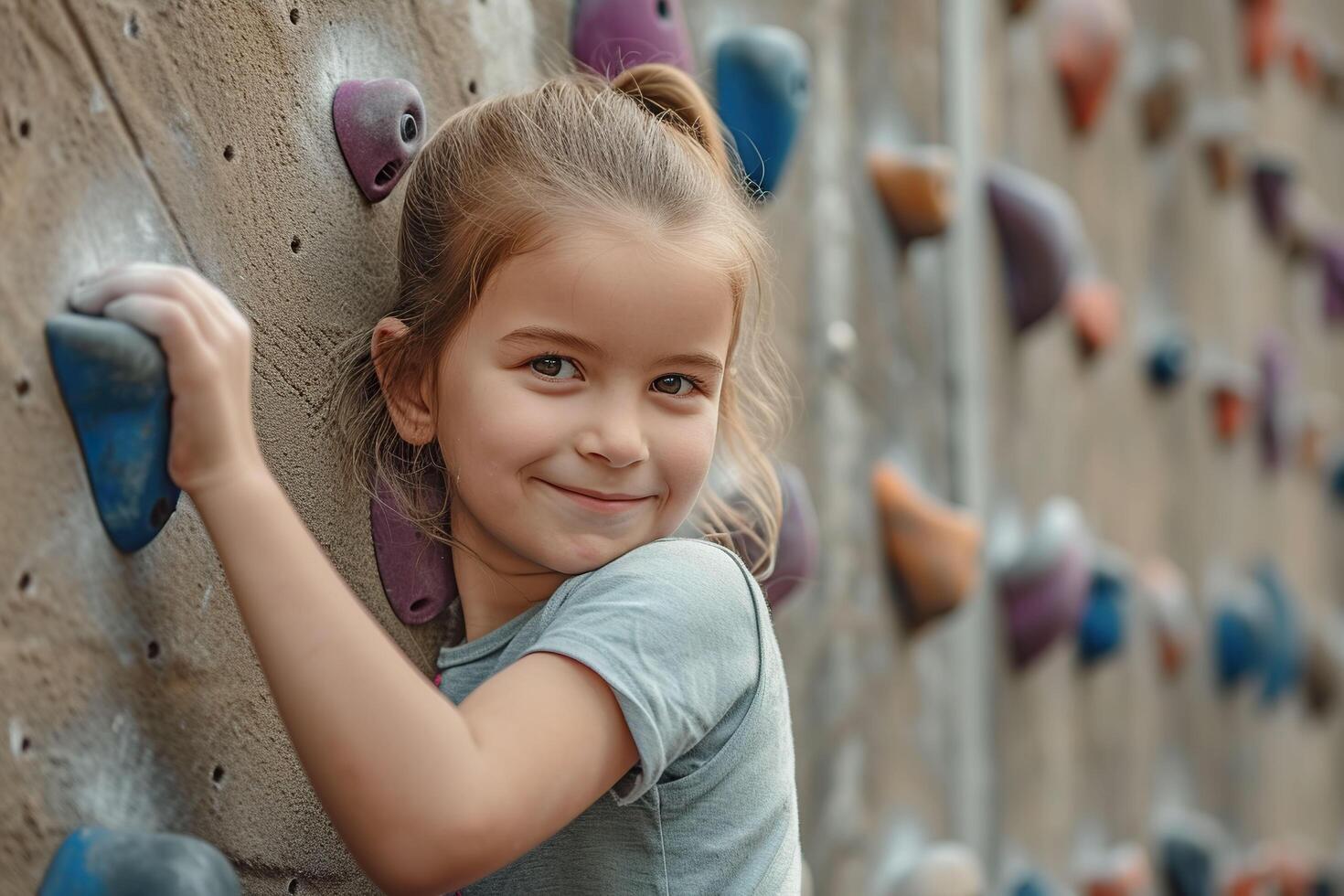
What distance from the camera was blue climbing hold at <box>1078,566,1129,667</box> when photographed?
1.72 meters

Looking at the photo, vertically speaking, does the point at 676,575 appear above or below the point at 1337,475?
above

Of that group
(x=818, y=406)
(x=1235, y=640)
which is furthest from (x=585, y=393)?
(x=1235, y=640)

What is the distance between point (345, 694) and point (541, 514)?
161 mm

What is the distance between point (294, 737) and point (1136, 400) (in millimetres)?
1628

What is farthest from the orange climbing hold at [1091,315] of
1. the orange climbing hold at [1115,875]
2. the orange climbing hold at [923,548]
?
the orange climbing hold at [1115,875]

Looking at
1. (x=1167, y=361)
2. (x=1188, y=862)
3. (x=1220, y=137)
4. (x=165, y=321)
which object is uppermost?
(x=165, y=321)

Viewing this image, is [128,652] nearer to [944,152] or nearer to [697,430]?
[697,430]

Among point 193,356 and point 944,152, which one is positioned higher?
point 193,356

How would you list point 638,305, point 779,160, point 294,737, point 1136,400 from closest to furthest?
point 294,737 < point 638,305 < point 779,160 < point 1136,400

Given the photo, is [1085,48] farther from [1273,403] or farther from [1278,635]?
[1278,635]

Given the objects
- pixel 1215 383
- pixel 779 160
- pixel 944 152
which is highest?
pixel 779 160

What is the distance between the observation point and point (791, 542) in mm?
1101

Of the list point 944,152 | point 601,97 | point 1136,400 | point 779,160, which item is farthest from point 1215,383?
point 601,97

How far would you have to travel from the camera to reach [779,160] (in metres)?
1.13
